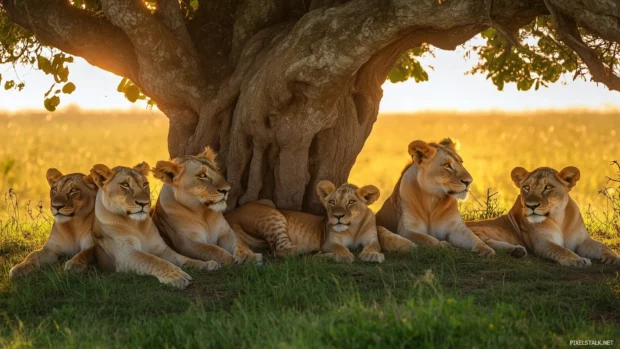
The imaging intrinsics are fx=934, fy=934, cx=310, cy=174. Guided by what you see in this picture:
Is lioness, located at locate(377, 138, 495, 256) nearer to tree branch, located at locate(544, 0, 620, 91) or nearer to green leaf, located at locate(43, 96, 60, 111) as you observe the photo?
tree branch, located at locate(544, 0, 620, 91)

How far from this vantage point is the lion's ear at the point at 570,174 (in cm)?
812

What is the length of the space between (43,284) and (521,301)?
11.9 ft

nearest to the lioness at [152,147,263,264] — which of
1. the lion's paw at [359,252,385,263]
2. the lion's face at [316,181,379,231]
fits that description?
the lion's face at [316,181,379,231]

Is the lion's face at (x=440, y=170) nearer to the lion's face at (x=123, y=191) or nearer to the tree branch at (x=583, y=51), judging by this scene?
the tree branch at (x=583, y=51)

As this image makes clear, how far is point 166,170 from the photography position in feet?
26.7

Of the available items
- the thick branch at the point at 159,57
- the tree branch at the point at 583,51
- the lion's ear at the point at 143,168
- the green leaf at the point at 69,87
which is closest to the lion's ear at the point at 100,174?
the lion's ear at the point at 143,168

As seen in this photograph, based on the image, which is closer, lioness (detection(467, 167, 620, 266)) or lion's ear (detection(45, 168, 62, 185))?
lioness (detection(467, 167, 620, 266))

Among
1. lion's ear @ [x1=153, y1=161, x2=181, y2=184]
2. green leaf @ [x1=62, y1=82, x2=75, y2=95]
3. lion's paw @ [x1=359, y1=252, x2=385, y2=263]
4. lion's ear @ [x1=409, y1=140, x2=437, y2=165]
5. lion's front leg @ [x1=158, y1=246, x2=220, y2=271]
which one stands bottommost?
lion's front leg @ [x1=158, y1=246, x2=220, y2=271]

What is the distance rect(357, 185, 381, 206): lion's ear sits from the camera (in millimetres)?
8383

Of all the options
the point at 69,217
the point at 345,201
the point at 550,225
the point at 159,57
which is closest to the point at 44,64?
the point at 159,57

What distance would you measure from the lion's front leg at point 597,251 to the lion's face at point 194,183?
322 cm

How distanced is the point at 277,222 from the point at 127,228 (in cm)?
154

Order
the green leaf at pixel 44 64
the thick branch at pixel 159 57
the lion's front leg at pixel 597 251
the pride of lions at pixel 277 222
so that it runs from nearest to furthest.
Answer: the pride of lions at pixel 277 222
the lion's front leg at pixel 597 251
the thick branch at pixel 159 57
the green leaf at pixel 44 64

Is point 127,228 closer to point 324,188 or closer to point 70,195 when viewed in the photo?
point 70,195
